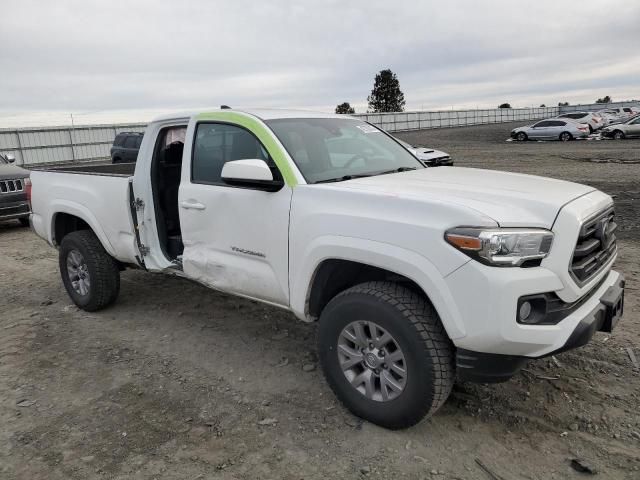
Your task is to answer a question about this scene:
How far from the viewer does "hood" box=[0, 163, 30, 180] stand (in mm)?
9779

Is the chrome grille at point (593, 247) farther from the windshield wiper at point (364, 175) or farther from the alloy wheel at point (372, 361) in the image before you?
the windshield wiper at point (364, 175)

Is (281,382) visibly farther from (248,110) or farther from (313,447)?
Answer: (248,110)

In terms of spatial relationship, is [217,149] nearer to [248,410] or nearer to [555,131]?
[248,410]

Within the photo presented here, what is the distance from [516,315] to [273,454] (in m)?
1.53

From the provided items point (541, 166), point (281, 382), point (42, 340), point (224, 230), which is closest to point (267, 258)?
point (224, 230)

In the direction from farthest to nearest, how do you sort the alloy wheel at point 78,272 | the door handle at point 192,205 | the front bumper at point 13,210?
the front bumper at point 13,210 → the alloy wheel at point 78,272 → the door handle at point 192,205

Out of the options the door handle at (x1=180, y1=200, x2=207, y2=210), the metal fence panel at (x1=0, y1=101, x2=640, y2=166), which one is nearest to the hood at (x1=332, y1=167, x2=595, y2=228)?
the door handle at (x1=180, y1=200, x2=207, y2=210)

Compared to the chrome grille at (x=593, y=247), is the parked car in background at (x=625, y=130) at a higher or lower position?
lower

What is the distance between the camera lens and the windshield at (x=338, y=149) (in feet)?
11.9

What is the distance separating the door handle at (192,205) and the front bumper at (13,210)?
718 centimetres

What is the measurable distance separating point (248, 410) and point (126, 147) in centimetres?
1862

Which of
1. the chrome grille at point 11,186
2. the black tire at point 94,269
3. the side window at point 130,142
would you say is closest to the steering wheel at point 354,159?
the black tire at point 94,269

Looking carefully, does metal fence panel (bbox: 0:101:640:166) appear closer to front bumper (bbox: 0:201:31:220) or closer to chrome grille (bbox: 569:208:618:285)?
front bumper (bbox: 0:201:31:220)

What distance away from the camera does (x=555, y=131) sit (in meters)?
29.6
